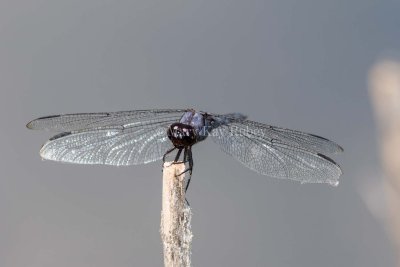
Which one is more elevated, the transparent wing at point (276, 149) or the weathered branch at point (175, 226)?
the transparent wing at point (276, 149)

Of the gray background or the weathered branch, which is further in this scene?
the gray background

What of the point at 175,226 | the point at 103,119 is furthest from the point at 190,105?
the point at 175,226

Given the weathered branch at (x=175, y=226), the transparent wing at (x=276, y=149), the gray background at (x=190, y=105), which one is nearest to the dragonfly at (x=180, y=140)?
the transparent wing at (x=276, y=149)

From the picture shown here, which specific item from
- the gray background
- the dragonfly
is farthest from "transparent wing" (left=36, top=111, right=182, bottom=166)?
the gray background

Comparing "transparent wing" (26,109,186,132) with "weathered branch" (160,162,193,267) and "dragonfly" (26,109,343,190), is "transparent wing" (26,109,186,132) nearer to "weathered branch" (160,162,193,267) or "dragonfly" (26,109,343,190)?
"dragonfly" (26,109,343,190)

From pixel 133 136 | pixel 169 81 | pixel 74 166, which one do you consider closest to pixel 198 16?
pixel 169 81

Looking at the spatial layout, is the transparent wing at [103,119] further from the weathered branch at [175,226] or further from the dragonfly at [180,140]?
the weathered branch at [175,226]
